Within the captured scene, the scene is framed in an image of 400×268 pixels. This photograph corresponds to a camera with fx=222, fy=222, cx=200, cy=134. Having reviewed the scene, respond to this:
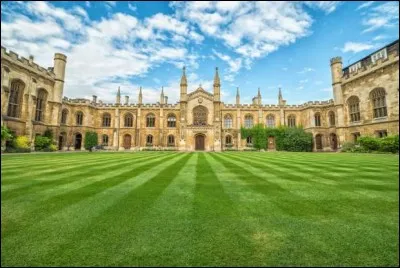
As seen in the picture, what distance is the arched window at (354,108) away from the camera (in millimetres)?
25356

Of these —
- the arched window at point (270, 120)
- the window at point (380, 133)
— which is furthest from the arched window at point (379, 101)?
the arched window at point (270, 120)

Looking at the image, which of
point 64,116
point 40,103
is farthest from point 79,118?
point 40,103

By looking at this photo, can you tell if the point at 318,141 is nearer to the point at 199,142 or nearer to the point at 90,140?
the point at 199,142

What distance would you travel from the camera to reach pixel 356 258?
2.16 metres

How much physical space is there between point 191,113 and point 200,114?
1.53m

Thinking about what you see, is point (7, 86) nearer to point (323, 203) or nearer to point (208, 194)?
point (208, 194)

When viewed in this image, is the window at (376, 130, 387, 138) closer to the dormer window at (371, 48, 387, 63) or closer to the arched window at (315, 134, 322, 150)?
the dormer window at (371, 48, 387, 63)

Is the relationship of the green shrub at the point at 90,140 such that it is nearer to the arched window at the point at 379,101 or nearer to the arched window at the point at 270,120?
Answer: the arched window at the point at 270,120

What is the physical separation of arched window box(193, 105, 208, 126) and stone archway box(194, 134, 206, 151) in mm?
2441

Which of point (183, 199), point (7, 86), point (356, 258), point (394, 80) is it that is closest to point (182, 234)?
point (183, 199)

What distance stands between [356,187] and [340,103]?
95.0 ft

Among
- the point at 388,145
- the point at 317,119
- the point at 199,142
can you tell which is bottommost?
the point at 388,145

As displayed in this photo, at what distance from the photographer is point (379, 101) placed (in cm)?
2138

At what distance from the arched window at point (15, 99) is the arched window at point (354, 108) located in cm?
3678
